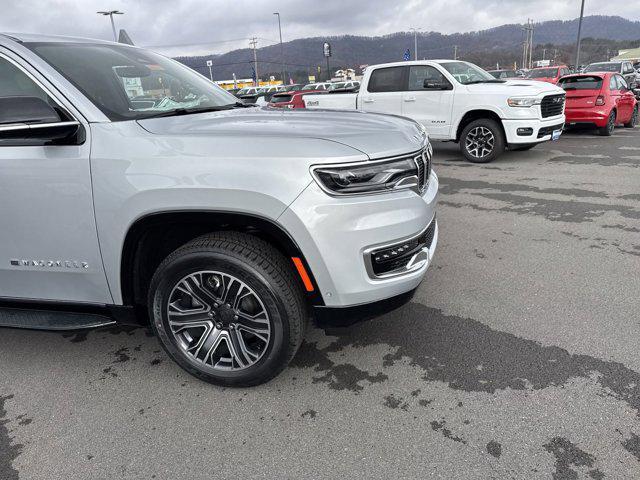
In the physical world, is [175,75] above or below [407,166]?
above

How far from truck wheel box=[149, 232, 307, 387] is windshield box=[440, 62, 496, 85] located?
7.90m

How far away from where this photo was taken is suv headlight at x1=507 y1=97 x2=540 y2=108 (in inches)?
323

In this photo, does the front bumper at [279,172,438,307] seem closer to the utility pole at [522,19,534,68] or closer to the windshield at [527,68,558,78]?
the windshield at [527,68,558,78]

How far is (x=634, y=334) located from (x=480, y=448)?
1571 mm

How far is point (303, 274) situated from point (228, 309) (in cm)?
49

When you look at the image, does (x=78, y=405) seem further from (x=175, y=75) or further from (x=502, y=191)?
(x=502, y=191)

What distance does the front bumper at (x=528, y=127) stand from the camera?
8.34 m

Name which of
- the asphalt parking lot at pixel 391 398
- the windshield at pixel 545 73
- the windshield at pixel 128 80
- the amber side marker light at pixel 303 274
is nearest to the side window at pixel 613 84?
the windshield at pixel 545 73

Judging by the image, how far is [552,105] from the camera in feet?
28.5

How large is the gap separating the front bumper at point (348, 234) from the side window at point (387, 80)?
788cm

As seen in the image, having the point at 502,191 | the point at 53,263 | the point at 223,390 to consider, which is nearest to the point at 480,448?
the point at 223,390

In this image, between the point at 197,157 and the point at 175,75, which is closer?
the point at 197,157

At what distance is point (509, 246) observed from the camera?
471 cm

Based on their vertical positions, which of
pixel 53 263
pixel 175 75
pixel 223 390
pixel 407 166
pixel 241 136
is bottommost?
pixel 223 390
